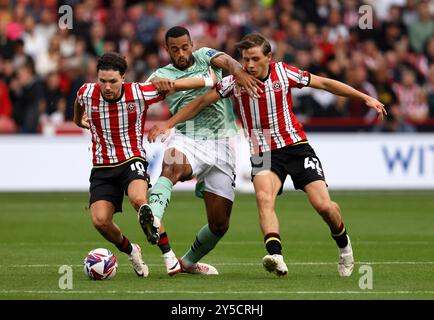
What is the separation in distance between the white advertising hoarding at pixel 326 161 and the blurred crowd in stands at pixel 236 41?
2.67ft

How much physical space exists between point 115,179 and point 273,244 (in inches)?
67.5

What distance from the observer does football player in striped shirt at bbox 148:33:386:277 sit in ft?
33.9

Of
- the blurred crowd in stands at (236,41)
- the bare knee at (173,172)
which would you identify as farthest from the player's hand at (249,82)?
the blurred crowd in stands at (236,41)

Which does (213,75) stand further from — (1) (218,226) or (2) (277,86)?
(1) (218,226)

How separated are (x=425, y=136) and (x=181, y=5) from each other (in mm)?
6844

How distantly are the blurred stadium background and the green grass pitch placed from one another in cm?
17

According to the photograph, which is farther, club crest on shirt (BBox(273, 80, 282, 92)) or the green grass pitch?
club crest on shirt (BBox(273, 80, 282, 92))

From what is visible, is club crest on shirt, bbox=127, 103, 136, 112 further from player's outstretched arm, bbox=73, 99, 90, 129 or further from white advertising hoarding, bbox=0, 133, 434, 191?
white advertising hoarding, bbox=0, 133, 434, 191

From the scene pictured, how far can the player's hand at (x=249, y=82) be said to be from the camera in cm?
1034
